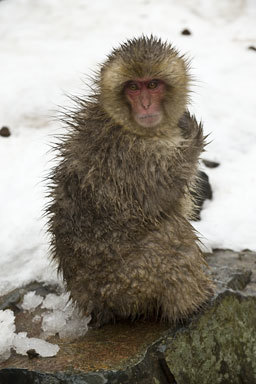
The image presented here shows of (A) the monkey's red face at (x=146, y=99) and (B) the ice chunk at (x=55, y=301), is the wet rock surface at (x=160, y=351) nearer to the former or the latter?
(B) the ice chunk at (x=55, y=301)

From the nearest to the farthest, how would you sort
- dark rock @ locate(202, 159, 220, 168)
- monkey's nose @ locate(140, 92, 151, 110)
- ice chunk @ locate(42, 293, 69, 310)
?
monkey's nose @ locate(140, 92, 151, 110), ice chunk @ locate(42, 293, 69, 310), dark rock @ locate(202, 159, 220, 168)

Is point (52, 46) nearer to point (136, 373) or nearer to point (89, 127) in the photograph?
point (89, 127)

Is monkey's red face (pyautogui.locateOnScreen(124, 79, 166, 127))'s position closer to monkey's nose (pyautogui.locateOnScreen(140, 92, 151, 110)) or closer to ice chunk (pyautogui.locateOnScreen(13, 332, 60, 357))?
monkey's nose (pyautogui.locateOnScreen(140, 92, 151, 110))

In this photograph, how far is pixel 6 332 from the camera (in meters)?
3.94

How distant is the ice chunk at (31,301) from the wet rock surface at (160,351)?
45mm

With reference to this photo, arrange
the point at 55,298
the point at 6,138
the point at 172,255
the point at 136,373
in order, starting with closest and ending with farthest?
the point at 136,373 → the point at 172,255 → the point at 55,298 → the point at 6,138

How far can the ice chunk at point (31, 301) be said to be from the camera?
170 inches

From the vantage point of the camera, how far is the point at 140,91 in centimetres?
359

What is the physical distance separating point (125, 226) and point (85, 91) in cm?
292

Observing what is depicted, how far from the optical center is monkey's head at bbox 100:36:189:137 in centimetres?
353

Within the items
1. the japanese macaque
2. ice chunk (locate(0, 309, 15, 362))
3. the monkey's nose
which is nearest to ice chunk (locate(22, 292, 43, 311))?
ice chunk (locate(0, 309, 15, 362))

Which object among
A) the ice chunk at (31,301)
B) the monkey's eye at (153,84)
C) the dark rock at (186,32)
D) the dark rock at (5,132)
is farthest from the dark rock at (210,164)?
the dark rock at (186,32)

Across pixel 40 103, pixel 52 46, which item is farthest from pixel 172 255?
pixel 52 46

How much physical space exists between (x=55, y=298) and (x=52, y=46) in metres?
4.67
